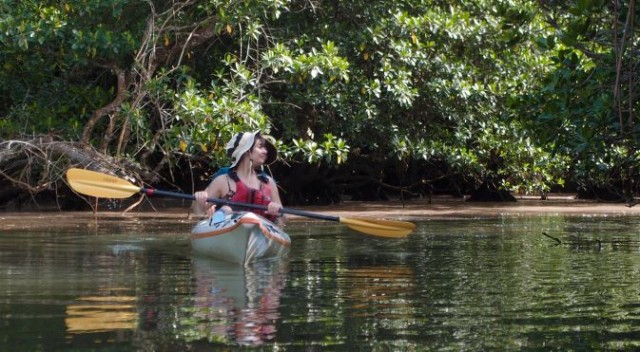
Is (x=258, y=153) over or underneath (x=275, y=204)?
over

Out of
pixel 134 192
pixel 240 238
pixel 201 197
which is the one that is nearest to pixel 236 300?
pixel 240 238

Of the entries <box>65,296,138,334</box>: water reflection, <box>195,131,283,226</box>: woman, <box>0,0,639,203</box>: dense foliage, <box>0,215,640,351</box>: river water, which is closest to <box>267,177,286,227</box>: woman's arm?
<box>195,131,283,226</box>: woman

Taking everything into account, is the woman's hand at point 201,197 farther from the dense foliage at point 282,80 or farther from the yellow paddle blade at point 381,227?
the dense foliage at point 282,80

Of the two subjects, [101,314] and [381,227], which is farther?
[381,227]

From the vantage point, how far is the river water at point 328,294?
5328mm

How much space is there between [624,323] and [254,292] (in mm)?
2433

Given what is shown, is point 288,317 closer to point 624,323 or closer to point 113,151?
point 624,323

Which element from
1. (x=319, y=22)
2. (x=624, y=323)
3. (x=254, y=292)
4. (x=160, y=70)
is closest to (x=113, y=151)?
(x=160, y=70)

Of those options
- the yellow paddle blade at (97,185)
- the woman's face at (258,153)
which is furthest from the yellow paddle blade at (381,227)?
the yellow paddle blade at (97,185)

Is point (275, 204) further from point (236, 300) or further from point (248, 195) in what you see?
point (236, 300)

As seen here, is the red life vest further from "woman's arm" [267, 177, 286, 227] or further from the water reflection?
the water reflection

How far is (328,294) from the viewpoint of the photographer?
23.2 feet

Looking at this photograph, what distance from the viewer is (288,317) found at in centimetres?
603

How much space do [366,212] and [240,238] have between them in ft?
23.9
